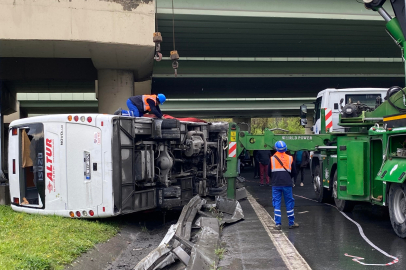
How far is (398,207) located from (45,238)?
18.3ft

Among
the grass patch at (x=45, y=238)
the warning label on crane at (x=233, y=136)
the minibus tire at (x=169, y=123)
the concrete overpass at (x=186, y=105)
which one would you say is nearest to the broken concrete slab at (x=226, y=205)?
the warning label on crane at (x=233, y=136)

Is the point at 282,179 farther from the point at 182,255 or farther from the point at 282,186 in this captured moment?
the point at 182,255

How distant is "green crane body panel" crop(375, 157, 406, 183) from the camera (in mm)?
6707

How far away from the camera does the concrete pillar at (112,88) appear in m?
17.3

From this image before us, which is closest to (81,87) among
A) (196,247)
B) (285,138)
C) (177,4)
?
(177,4)

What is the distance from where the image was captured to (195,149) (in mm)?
9852

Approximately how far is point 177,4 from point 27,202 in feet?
29.9

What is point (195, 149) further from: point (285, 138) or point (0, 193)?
point (0, 193)

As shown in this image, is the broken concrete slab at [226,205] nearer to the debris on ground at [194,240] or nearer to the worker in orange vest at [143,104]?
the debris on ground at [194,240]

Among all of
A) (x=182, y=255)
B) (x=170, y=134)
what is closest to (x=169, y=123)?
(x=170, y=134)

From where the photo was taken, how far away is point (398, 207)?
7.21 meters

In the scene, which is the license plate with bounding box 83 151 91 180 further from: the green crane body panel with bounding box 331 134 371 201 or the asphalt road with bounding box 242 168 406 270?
the green crane body panel with bounding box 331 134 371 201

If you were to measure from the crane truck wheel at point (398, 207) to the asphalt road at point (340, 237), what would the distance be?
18 centimetres

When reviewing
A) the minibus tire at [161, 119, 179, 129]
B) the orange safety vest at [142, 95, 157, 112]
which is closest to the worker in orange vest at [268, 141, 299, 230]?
the minibus tire at [161, 119, 179, 129]
